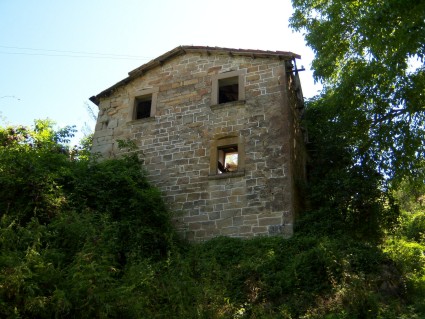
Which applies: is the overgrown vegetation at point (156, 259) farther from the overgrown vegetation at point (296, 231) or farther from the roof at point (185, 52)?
the roof at point (185, 52)

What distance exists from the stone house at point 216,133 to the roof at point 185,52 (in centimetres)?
3

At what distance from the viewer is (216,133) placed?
484 inches

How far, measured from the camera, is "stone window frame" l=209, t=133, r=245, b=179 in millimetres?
11457

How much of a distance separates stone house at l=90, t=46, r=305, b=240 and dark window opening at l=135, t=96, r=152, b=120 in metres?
0.03

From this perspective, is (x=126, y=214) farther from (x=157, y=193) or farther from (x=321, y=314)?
(x=321, y=314)

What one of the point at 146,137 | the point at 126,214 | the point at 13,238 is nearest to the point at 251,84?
the point at 146,137

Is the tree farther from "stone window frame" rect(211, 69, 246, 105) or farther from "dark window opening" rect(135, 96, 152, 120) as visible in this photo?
"dark window opening" rect(135, 96, 152, 120)

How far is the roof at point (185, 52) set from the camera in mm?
12727

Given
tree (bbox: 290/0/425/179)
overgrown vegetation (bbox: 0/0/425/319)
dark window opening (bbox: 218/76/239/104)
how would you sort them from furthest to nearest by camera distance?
1. dark window opening (bbox: 218/76/239/104)
2. tree (bbox: 290/0/425/179)
3. overgrown vegetation (bbox: 0/0/425/319)

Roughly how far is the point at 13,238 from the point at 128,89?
329 inches

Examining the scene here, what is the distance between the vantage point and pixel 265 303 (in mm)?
7742

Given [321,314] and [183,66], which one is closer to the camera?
[321,314]

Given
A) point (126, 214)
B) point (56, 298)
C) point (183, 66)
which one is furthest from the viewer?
point (183, 66)

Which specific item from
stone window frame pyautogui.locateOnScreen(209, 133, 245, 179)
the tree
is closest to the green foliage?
stone window frame pyautogui.locateOnScreen(209, 133, 245, 179)
